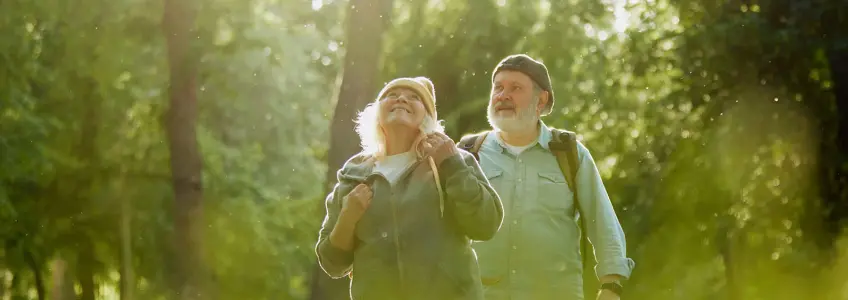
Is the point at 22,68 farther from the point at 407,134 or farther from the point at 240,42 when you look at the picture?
the point at 407,134

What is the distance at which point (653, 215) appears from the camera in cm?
1878

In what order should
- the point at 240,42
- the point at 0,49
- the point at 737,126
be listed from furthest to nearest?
the point at 737,126, the point at 0,49, the point at 240,42

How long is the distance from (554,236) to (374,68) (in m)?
4.08

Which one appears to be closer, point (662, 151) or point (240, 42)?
point (240, 42)

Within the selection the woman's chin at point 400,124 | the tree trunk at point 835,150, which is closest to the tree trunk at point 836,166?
the tree trunk at point 835,150

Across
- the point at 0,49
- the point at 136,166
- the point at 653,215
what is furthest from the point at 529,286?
the point at 136,166

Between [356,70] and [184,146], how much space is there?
7.17 ft

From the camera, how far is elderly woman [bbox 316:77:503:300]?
4.05m

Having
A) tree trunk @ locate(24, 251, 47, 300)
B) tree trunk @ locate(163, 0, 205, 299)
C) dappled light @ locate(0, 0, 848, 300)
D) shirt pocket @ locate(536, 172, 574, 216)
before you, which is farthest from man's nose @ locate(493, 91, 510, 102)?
tree trunk @ locate(24, 251, 47, 300)

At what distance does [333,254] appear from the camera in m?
4.26

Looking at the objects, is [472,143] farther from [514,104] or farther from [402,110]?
[402,110]

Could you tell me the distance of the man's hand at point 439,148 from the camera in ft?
13.3

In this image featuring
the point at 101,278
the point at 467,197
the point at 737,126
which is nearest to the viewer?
the point at 467,197

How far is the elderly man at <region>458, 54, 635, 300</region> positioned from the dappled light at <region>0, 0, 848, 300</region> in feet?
25.6
